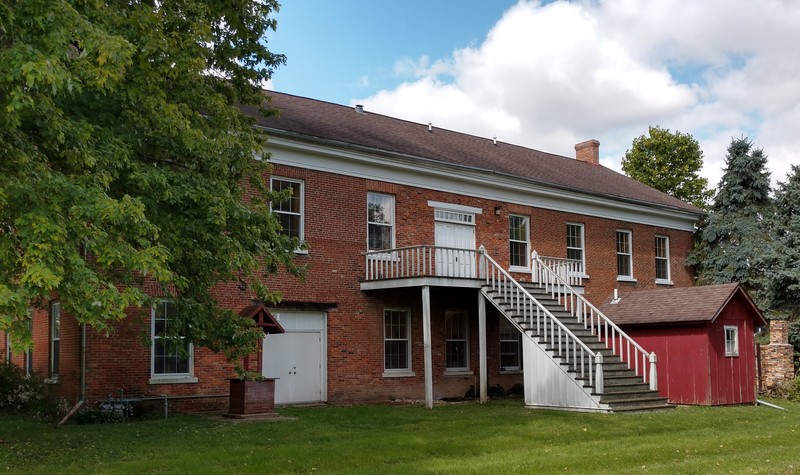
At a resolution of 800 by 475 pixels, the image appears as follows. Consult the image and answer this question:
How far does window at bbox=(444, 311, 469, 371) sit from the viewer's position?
24125 mm

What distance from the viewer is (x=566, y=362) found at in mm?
19484

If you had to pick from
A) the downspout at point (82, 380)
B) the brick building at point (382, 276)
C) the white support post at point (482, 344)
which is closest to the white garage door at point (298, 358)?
the brick building at point (382, 276)

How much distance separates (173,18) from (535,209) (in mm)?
16223

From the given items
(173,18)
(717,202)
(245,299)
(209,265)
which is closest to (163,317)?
(245,299)

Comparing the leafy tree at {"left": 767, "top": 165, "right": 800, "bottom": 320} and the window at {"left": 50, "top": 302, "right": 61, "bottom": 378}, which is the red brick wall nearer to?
the window at {"left": 50, "top": 302, "right": 61, "bottom": 378}

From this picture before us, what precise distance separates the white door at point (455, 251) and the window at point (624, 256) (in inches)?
290

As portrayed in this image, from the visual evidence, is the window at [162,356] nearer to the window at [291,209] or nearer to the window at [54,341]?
the window at [54,341]

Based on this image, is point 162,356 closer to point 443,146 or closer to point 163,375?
point 163,375

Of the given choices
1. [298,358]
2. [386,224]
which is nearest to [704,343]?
[386,224]

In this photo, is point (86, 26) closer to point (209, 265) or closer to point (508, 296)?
point (209, 265)

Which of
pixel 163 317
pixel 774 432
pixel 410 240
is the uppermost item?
pixel 410 240

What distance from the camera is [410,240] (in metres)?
23.1

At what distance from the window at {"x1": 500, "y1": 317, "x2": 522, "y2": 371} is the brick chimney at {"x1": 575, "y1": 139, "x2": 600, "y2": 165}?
13003mm

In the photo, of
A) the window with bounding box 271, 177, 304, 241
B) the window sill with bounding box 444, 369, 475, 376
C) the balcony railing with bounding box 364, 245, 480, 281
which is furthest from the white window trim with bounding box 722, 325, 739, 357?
the window with bounding box 271, 177, 304, 241
